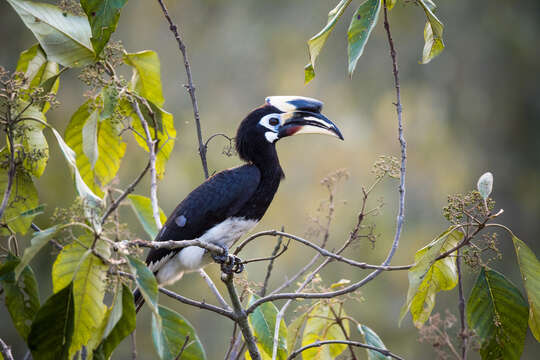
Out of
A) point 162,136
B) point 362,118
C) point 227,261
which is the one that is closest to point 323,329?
point 227,261

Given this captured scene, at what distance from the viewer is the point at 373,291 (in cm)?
681

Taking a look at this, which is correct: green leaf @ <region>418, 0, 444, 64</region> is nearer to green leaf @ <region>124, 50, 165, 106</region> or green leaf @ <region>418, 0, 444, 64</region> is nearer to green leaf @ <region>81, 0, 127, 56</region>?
green leaf @ <region>81, 0, 127, 56</region>

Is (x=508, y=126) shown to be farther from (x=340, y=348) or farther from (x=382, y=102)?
(x=340, y=348)

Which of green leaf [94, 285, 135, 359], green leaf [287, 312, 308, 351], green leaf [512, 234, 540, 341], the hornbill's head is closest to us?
green leaf [94, 285, 135, 359]

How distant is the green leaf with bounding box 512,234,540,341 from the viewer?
137 centimetres

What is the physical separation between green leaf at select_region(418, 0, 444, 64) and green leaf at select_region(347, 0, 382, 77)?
0.11m

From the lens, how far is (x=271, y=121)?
2.51 meters

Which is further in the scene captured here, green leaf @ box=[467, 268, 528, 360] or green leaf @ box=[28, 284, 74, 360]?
green leaf @ box=[467, 268, 528, 360]

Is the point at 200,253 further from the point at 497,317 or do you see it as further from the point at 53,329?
the point at 497,317

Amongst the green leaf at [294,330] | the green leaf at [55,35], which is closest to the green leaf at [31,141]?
the green leaf at [55,35]

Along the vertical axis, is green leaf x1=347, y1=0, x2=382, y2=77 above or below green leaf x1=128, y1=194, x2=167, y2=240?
above

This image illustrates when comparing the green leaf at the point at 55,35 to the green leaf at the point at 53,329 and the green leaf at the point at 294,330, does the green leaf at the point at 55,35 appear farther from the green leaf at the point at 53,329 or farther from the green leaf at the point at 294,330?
the green leaf at the point at 294,330

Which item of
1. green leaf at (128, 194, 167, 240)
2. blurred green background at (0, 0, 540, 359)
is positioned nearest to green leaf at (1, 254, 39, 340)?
green leaf at (128, 194, 167, 240)

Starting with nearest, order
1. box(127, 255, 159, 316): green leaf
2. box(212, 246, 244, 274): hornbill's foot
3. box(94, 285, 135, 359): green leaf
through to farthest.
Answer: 1. box(127, 255, 159, 316): green leaf
2. box(94, 285, 135, 359): green leaf
3. box(212, 246, 244, 274): hornbill's foot
